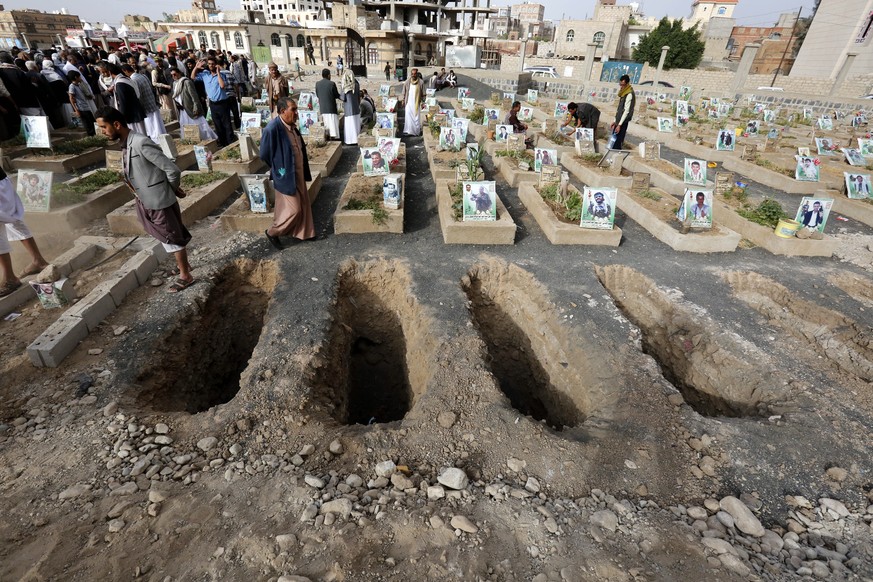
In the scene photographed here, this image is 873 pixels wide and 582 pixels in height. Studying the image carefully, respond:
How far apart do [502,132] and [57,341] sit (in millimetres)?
9170

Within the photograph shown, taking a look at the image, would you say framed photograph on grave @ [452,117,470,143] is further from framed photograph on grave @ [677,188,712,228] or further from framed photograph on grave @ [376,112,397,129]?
framed photograph on grave @ [677,188,712,228]

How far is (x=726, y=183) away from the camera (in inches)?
291

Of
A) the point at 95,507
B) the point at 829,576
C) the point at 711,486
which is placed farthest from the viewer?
the point at 711,486

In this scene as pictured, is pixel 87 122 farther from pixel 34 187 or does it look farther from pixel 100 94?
pixel 34 187

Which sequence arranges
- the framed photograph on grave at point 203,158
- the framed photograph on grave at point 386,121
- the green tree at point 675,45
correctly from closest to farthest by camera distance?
the framed photograph on grave at point 203,158
the framed photograph on grave at point 386,121
the green tree at point 675,45

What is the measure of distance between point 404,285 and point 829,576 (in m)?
4.16

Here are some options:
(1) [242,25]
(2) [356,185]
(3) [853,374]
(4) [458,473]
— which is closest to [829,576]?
(4) [458,473]

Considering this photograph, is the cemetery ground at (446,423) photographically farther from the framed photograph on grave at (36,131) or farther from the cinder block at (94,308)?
the framed photograph on grave at (36,131)

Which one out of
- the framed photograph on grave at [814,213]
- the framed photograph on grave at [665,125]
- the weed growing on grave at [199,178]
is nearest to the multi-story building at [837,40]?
the framed photograph on grave at [665,125]

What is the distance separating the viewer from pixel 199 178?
280 inches

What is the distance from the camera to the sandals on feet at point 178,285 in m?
4.56

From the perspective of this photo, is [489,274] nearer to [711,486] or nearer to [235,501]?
[711,486]

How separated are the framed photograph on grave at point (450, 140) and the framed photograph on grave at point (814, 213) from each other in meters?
6.21

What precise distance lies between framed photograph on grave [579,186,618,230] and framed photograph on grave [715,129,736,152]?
678 cm
